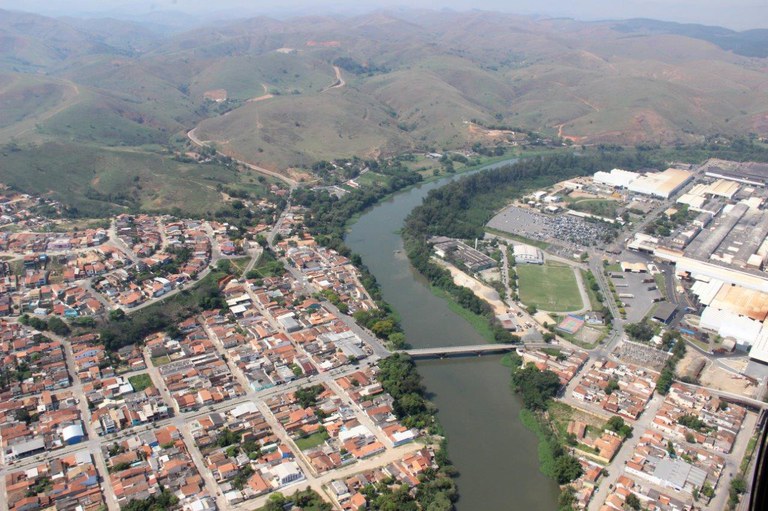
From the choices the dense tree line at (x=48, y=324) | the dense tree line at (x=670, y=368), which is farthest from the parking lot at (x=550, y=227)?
the dense tree line at (x=48, y=324)

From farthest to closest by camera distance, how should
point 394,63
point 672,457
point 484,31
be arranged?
point 484,31
point 394,63
point 672,457

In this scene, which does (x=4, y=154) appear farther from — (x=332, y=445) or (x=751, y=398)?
(x=751, y=398)

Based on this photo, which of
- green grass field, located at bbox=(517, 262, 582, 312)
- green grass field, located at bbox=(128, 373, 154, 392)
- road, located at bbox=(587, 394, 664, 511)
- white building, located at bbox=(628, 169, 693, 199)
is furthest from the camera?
white building, located at bbox=(628, 169, 693, 199)

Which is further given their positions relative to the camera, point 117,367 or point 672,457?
point 117,367

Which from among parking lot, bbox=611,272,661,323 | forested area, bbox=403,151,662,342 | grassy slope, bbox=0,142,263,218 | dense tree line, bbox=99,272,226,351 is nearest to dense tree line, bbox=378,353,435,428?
forested area, bbox=403,151,662,342

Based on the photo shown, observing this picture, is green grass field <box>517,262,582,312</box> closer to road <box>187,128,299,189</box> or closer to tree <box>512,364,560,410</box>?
tree <box>512,364,560,410</box>

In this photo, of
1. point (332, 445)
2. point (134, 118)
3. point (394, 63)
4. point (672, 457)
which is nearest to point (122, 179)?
point (134, 118)

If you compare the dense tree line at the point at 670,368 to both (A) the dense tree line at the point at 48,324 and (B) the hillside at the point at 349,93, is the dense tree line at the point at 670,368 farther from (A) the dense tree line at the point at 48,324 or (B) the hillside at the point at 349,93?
(B) the hillside at the point at 349,93
